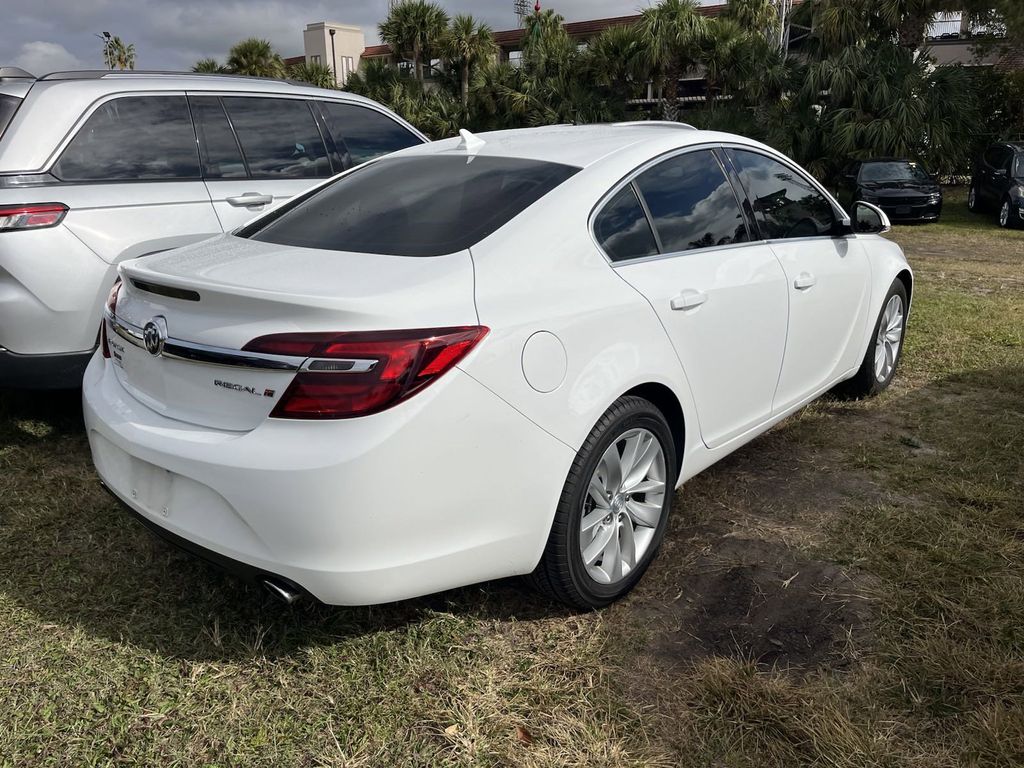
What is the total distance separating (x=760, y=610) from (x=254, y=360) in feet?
5.90

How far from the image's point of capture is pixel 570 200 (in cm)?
268

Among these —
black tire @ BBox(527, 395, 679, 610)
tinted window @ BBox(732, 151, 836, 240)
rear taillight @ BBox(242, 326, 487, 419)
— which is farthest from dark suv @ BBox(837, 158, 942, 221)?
rear taillight @ BBox(242, 326, 487, 419)

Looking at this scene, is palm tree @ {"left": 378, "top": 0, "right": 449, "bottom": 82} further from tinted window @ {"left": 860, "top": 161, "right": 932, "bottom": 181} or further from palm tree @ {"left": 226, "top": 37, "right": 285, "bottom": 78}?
tinted window @ {"left": 860, "top": 161, "right": 932, "bottom": 181}

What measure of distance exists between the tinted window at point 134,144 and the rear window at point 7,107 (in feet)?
1.07

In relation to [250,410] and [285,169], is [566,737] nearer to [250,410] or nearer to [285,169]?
[250,410]

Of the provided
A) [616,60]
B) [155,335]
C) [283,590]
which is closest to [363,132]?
[155,335]

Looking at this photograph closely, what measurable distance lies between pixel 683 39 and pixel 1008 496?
20680mm

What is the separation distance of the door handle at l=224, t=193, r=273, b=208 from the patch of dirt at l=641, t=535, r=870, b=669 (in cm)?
283

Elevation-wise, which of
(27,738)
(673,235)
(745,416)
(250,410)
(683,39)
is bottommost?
(27,738)

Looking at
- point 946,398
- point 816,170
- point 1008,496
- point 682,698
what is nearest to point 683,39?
point 816,170

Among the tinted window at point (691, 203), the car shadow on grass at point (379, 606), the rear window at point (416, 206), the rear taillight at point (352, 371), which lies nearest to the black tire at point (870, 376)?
the car shadow on grass at point (379, 606)

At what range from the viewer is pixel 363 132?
5309mm

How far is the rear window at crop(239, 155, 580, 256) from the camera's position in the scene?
2572mm

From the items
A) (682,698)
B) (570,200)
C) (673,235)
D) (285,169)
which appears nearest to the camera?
(682,698)
